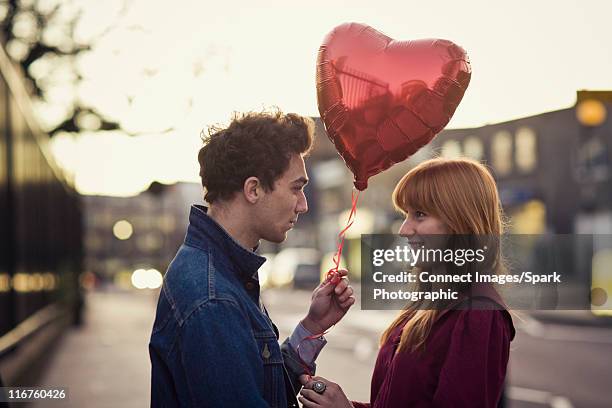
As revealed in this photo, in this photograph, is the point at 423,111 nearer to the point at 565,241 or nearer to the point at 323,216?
the point at 565,241

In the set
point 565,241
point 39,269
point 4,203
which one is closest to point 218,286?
point 4,203

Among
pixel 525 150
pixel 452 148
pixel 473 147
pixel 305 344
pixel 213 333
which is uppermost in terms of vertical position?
pixel 452 148

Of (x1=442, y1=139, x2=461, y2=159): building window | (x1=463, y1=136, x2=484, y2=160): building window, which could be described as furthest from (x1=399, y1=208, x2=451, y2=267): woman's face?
(x1=442, y1=139, x2=461, y2=159): building window

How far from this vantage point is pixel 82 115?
50.3 ft

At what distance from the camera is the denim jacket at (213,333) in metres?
2.22

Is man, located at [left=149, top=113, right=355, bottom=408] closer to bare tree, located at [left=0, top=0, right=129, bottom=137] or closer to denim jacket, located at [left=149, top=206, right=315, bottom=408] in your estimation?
denim jacket, located at [left=149, top=206, right=315, bottom=408]

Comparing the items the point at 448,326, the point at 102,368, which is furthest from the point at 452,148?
the point at 448,326

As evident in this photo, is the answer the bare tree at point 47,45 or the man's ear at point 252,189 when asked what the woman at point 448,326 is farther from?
the bare tree at point 47,45

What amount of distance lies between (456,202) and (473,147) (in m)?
39.8

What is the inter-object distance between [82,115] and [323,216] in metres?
46.1

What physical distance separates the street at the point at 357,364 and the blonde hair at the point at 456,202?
3889 mm

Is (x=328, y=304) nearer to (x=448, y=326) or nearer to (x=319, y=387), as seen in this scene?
(x=319, y=387)

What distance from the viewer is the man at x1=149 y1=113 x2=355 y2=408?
2.23 metres

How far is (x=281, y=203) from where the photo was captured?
102 inches
